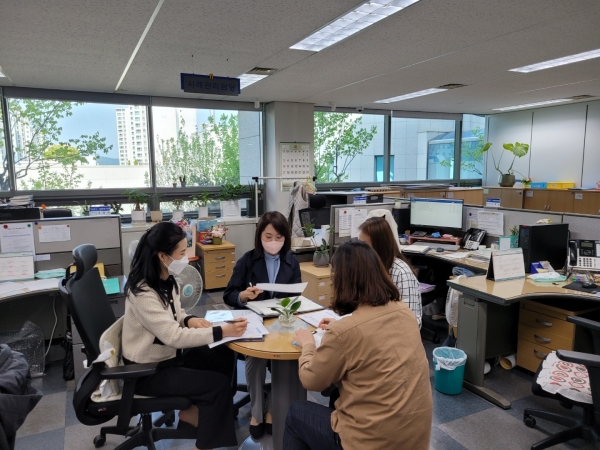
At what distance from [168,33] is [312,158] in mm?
3822

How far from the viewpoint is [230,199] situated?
20.9 ft

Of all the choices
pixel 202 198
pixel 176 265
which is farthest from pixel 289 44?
pixel 202 198

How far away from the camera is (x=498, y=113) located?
26.7 feet

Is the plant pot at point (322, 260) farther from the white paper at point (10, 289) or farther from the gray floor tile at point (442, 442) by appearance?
the white paper at point (10, 289)

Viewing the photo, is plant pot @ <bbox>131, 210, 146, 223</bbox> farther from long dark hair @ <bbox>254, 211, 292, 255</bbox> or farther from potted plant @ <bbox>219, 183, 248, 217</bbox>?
long dark hair @ <bbox>254, 211, 292, 255</bbox>

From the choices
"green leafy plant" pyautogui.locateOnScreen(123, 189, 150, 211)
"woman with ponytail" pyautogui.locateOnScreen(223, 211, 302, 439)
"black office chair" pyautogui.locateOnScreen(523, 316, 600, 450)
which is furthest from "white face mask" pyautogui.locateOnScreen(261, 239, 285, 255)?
"green leafy plant" pyautogui.locateOnScreen(123, 189, 150, 211)

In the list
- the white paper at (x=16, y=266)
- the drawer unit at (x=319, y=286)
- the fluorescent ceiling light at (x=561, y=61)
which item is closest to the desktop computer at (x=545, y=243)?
the drawer unit at (x=319, y=286)

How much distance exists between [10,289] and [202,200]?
3.35 m

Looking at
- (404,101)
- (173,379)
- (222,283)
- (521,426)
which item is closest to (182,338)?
(173,379)

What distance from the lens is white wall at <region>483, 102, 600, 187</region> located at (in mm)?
6828

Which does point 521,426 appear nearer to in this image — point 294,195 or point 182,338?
point 182,338

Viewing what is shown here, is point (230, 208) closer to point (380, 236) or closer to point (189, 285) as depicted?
point (189, 285)

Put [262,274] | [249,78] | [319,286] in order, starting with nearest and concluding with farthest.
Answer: [262,274] → [319,286] → [249,78]

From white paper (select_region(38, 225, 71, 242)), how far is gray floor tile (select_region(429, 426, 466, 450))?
3.00 metres
